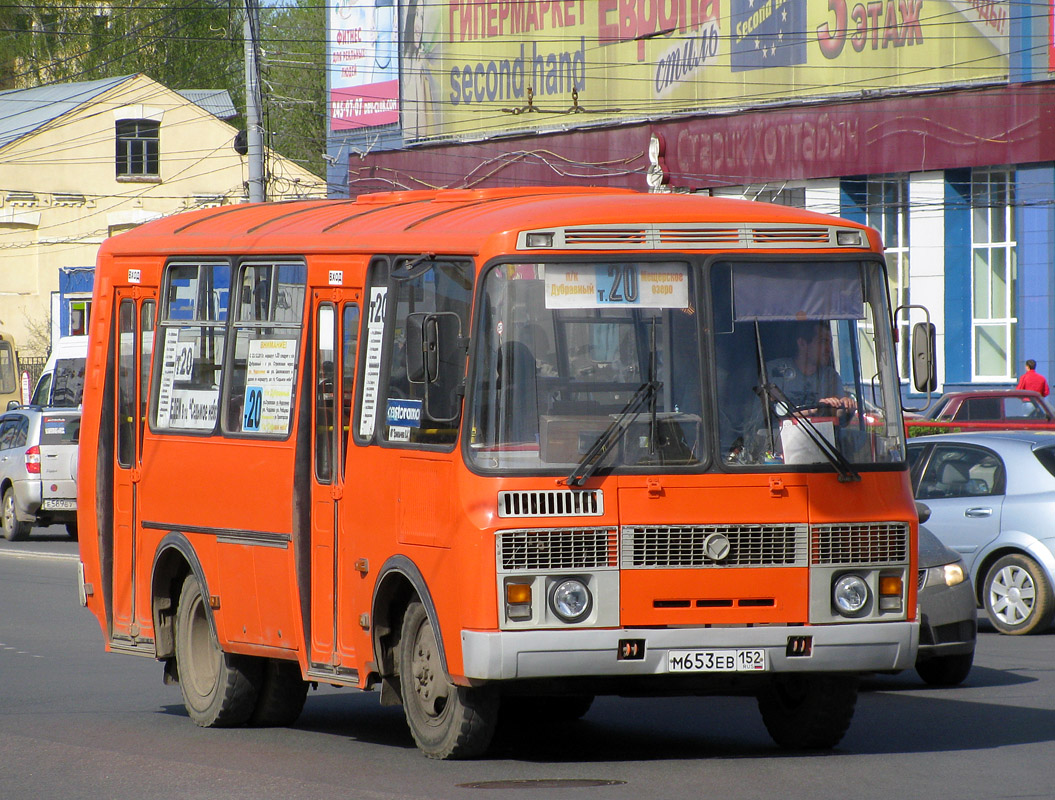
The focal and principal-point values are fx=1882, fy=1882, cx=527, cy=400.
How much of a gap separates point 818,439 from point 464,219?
1.92 meters

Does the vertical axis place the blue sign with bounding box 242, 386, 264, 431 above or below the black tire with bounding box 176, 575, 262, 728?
above

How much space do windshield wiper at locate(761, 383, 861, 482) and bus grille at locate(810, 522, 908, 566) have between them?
0.76ft

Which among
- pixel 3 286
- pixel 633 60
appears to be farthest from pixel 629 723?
pixel 3 286

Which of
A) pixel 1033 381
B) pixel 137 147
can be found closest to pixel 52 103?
pixel 137 147

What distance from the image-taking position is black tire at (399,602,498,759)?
833 cm

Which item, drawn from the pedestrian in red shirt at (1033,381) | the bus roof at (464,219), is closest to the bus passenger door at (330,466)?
the bus roof at (464,219)

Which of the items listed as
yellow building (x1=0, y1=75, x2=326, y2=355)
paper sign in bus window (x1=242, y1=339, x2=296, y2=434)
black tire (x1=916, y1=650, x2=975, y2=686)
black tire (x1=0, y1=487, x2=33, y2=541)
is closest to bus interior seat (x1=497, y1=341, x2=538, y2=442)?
paper sign in bus window (x1=242, y1=339, x2=296, y2=434)

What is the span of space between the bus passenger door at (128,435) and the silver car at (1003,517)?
21.1 ft

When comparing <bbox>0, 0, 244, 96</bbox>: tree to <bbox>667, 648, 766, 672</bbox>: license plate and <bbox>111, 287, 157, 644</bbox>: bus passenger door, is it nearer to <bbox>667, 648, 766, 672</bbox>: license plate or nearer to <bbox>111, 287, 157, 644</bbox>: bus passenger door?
<bbox>111, 287, 157, 644</bbox>: bus passenger door

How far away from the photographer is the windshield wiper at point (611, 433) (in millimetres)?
7988

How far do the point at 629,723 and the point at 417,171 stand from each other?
36.1 m

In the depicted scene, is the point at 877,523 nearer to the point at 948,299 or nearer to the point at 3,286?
the point at 948,299

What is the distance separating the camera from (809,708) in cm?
898

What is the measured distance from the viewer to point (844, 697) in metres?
8.91
